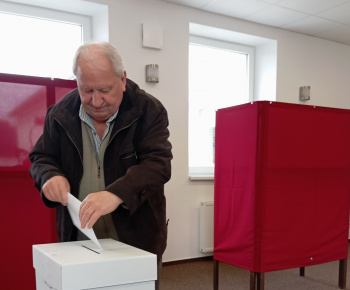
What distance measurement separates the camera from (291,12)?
3.16 meters

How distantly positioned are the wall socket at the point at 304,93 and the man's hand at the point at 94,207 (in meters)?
3.28

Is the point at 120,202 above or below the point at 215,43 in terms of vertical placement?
below

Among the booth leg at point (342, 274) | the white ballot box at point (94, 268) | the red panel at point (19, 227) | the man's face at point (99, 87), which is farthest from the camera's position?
the booth leg at point (342, 274)

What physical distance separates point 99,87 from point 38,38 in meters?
2.02

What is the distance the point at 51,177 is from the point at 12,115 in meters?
0.97

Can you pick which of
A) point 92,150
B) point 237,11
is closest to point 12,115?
point 92,150

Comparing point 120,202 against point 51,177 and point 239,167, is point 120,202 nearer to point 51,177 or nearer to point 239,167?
point 51,177

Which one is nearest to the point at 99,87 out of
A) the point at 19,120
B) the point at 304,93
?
the point at 19,120

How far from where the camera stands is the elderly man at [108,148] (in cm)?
101

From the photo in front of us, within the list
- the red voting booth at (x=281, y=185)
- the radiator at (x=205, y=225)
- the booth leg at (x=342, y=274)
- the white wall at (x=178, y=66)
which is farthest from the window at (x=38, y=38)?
the booth leg at (x=342, y=274)

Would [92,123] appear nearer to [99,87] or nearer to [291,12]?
[99,87]

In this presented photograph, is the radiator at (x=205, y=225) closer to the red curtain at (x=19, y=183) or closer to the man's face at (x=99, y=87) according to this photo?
the red curtain at (x=19, y=183)

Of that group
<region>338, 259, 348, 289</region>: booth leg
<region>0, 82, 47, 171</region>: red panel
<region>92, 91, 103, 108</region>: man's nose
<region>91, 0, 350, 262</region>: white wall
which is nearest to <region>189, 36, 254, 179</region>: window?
<region>91, 0, 350, 262</region>: white wall

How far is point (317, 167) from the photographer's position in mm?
2357
